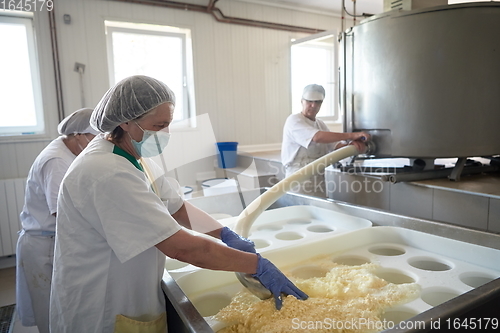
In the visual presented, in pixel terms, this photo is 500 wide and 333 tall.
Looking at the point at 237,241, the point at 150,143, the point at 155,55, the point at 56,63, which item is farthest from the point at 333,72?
the point at 150,143

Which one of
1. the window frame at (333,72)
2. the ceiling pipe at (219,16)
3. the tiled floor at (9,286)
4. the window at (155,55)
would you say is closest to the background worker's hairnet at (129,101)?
the tiled floor at (9,286)

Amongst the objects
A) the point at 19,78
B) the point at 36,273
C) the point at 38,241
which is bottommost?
the point at 36,273

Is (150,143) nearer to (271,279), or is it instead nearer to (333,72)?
(271,279)

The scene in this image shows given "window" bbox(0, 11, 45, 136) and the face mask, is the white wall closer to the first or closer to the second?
"window" bbox(0, 11, 45, 136)

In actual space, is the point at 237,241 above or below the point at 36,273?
above

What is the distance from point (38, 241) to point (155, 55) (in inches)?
115

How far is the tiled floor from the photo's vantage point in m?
2.32

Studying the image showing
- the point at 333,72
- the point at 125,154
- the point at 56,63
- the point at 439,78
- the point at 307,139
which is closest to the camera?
the point at 125,154

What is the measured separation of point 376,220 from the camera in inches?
65.3

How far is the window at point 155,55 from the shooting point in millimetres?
3852

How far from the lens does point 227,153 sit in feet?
13.8

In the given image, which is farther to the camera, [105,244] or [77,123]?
[77,123]

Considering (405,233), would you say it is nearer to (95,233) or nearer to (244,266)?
(244,266)

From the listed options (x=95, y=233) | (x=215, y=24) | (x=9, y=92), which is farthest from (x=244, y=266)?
(x=215, y=24)
